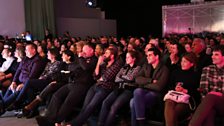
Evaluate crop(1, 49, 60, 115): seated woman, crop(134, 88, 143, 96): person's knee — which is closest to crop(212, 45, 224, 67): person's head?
crop(134, 88, 143, 96): person's knee

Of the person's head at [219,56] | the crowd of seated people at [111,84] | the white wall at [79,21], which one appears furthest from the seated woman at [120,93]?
the white wall at [79,21]

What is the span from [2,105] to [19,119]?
40 cm

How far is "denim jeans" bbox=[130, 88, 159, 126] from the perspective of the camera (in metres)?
3.96

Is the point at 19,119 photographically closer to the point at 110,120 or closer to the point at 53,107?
the point at 53,107

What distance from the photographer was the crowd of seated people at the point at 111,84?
3.79m

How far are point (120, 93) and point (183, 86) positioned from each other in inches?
33.1

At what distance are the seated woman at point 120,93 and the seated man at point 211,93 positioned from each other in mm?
934

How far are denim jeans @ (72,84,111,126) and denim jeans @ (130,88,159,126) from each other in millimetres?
507

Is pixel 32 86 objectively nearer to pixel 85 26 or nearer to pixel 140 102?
pixel 140 102

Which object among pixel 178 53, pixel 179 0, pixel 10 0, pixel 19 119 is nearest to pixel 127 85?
pixel 178 53

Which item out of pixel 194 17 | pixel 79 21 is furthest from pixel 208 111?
pixel 79 21

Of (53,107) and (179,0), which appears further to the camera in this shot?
(179,0)

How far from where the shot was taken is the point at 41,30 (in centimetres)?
1348

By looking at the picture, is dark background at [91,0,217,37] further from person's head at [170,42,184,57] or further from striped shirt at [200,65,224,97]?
striped shirt at [200,65,224,97]
